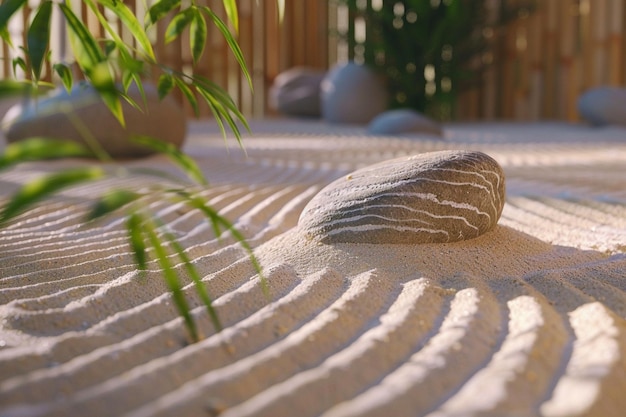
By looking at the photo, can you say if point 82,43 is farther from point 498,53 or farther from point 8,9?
point 498,53

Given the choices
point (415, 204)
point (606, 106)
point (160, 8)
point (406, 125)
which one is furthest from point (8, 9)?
point (606, 106)

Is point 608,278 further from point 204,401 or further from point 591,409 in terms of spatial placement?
point 204,401

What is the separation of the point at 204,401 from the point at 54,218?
158 cm

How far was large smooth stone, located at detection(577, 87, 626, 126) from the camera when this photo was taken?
671 centimetres

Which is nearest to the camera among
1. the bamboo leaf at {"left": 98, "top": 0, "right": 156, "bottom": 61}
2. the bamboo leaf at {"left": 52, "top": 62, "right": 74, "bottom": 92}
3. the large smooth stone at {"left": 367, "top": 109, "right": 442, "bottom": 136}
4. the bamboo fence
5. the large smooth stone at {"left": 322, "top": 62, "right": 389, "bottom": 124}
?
the bamboo leaf at {"left": 98, "top": 0, "right": 156, "bottom": 61}

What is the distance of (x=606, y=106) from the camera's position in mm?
6738

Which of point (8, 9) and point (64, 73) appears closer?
point (8, 9)

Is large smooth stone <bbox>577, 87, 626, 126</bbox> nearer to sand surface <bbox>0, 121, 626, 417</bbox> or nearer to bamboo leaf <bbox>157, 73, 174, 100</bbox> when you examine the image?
sand surface <bbox>0, 121, 626, 417</bbox>

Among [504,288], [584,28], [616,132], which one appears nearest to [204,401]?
[504,288]

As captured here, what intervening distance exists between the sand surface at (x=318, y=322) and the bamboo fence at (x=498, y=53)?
5242 millimetres

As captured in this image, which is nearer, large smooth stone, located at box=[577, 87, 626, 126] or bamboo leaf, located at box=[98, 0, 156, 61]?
bamboo leaf, located at box=[98, 0, 156, 61]

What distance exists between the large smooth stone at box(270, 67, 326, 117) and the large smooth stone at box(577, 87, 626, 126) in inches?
124

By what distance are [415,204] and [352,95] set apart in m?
6.21

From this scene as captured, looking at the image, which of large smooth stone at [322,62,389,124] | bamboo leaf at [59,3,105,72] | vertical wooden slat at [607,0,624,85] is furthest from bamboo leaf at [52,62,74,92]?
vertical wooden slat at [607,0,624,85]
